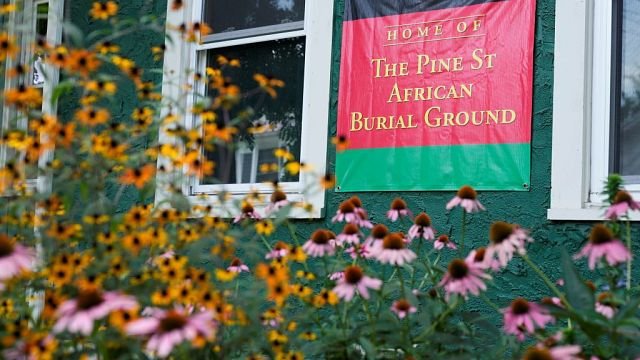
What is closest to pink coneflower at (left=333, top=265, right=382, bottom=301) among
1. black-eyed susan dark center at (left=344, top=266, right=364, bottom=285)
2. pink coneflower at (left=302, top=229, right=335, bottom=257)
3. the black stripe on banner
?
black-eyed susan dark center at (left=344, top=266, right=364, bottom=285)

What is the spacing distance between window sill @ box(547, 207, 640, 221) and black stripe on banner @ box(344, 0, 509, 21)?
3.42 ft

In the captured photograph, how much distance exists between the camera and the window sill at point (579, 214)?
128 inches

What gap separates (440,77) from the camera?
3799 millimetres

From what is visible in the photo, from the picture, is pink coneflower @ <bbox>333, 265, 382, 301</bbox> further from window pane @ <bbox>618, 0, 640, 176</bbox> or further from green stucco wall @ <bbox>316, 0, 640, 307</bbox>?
window pane @ <bbox>618, 0, 640, 176</bbox>

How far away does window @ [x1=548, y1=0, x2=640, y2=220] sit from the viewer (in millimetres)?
3400

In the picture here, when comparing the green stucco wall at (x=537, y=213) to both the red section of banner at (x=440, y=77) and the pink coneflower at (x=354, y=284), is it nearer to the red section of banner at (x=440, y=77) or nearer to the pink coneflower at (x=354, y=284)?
the red section of banner at (x=440, y=77)

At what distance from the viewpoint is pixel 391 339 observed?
2230mm

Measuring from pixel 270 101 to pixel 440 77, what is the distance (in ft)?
3.34

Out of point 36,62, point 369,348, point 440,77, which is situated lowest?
point 369,348

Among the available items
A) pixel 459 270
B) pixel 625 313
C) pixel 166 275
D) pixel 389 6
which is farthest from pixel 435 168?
pixel 166 275

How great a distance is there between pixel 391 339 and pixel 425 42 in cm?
199

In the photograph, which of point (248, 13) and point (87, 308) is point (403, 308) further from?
point (248, 13)

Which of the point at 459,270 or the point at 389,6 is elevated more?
the point at 389,6

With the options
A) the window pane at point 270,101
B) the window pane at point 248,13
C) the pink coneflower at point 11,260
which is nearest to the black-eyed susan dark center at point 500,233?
the pink coneflower at point 11,260
